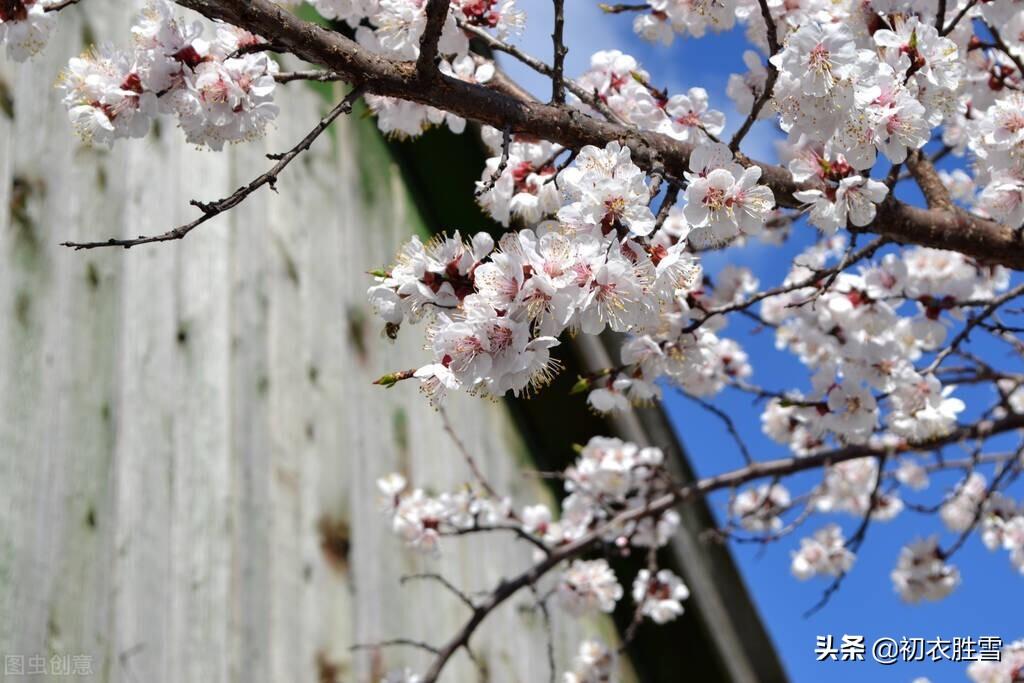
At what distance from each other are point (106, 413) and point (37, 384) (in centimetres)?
15

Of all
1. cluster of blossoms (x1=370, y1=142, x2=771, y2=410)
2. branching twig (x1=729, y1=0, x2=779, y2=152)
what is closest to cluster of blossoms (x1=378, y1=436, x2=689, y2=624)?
branching twig (x1=729, y1=0, x2=779, y2=152)

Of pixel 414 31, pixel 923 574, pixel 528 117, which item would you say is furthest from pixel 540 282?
pixel 923 574

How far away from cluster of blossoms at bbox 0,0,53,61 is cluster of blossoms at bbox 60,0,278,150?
0.29 feet

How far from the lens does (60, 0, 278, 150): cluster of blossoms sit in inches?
50.3

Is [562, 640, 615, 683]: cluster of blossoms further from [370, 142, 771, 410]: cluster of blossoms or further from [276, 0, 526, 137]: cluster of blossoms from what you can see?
[370, 142, 771, 410]: cluster of blossoms

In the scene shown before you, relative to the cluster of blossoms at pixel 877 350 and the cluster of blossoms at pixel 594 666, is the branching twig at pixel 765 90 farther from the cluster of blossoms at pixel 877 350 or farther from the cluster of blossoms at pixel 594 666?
the cluster of blossoms at pixel 594 666

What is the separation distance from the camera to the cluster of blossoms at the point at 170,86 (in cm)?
128

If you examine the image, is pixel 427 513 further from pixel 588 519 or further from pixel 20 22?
pixel 20 22

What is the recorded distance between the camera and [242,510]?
84.4 inches

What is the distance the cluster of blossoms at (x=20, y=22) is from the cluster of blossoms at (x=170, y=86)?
89mm

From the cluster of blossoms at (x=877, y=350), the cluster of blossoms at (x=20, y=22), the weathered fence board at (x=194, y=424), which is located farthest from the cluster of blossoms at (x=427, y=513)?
the cluster of blossoms at (x=20, y=22)

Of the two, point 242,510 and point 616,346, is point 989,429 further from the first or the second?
point 242,510

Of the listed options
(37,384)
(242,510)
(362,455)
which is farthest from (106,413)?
(362,455)

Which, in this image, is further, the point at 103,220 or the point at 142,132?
the point at 103,220
